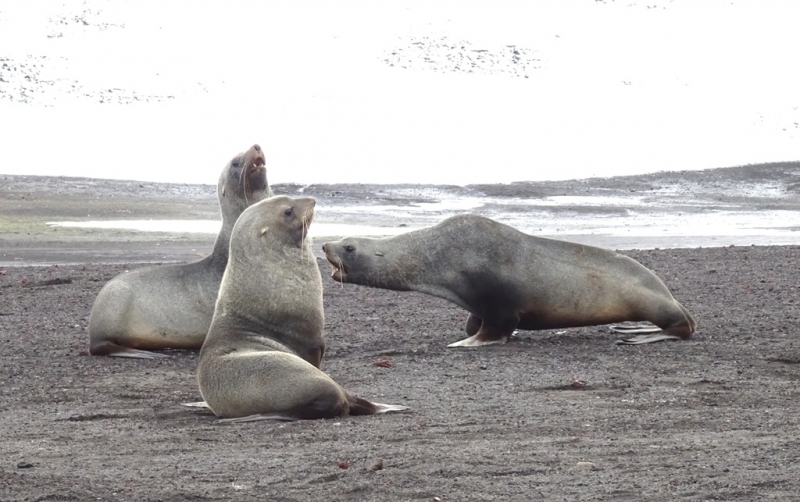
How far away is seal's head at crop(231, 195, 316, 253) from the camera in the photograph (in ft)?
28.6

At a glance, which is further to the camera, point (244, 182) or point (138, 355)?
point (244, 182)

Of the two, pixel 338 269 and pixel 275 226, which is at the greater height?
pixel 275 226

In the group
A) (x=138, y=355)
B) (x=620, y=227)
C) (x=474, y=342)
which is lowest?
(x=138, y=355)

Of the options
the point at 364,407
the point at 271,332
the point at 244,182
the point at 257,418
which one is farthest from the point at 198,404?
the point at 244,182

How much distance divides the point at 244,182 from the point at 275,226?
2266mm

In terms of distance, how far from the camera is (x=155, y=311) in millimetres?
10359

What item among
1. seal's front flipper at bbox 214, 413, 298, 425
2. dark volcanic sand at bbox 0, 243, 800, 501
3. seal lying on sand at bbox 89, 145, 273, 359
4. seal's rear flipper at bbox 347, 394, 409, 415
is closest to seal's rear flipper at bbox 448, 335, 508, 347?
dark volcanic sand at bbox 0, 243, 800, 501

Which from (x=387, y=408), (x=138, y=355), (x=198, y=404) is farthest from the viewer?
(x=138, y=355)

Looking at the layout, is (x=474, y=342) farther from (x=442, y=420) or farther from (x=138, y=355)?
(x=442, y=420)

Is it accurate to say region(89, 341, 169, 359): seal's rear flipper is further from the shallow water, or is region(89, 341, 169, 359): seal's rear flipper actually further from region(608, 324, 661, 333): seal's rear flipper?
the shallow water

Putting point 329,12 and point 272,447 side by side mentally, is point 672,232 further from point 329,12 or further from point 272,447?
point 329,12

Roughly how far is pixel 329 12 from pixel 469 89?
8999 mm

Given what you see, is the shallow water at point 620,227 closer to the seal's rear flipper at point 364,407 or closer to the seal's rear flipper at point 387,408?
the seal's rear flipper at point 387,408

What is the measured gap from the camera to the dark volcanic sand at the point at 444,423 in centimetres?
576
